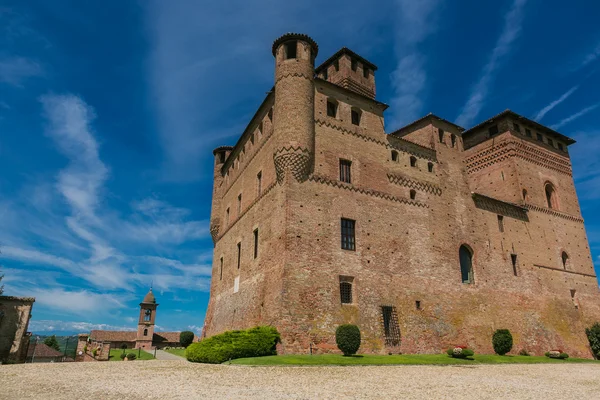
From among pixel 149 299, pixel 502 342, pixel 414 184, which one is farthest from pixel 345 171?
pixel 149 299

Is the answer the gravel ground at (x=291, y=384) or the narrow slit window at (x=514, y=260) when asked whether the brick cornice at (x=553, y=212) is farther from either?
the gravel ground at (x=291, y=384)

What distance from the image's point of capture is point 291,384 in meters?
11.1

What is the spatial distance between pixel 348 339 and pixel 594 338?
2257cm

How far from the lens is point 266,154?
2431cm

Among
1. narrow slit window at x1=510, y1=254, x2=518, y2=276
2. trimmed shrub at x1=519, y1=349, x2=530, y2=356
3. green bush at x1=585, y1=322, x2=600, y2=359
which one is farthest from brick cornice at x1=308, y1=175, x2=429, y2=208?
green bush at x1=585, y1=322, x2=600, y2=359

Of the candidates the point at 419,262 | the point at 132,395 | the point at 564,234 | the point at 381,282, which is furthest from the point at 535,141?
the point at 132,395

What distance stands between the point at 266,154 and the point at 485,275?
53.0 ft

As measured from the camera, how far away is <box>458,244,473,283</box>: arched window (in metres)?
25.6

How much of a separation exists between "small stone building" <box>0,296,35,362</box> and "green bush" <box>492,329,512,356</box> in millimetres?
25670

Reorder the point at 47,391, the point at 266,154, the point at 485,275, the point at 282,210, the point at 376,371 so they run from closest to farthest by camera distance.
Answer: the point at 47,391, the point at 376,371, the point at 282,210, the point at 266,154, the point at 485,275

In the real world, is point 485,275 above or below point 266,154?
below

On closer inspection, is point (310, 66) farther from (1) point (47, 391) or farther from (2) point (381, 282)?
(1) point (47, 391)

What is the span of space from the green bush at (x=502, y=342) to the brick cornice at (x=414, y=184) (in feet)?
30.0

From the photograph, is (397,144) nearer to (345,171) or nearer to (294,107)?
(345,171)
